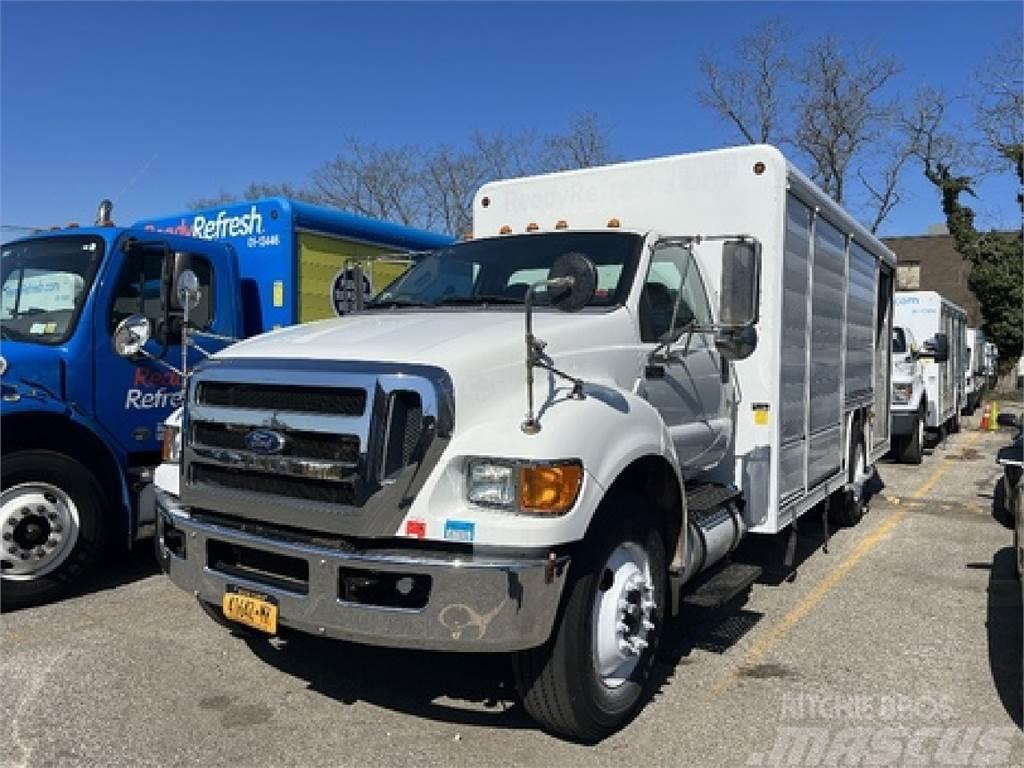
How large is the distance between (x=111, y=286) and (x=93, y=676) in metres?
2.69

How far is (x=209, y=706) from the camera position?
3980 mm

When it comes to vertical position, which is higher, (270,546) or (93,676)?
(270,546)

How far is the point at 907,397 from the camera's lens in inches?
506

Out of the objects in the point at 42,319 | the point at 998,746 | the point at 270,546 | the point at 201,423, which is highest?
the point at 42,319

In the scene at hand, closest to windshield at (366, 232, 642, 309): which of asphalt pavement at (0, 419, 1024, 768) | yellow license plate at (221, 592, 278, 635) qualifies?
yellow license plate at (221, 592, 278, 635)

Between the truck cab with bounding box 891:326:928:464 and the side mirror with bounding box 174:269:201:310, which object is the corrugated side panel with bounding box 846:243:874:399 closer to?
the truck cab with bounding box 891:326:928:464

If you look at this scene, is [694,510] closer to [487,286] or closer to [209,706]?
[487,286]

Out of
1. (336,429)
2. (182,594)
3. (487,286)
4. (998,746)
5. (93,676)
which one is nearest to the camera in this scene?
(336,429)

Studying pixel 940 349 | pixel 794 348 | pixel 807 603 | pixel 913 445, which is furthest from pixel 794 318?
pixel 913 445

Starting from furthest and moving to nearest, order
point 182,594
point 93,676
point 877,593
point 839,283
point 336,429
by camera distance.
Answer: point 839,283 → point 877,593 → point 182,594 → point 93,676 → point 336,429

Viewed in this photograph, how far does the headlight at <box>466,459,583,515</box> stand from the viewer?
3125mm

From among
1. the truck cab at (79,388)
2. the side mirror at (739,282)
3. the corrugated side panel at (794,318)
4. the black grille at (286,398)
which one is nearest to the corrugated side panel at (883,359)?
the corrugated side panel at (794,318)

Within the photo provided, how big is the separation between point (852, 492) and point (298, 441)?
20.6 ft

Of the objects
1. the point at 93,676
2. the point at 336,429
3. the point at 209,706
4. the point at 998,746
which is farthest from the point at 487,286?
the point at 998,746
